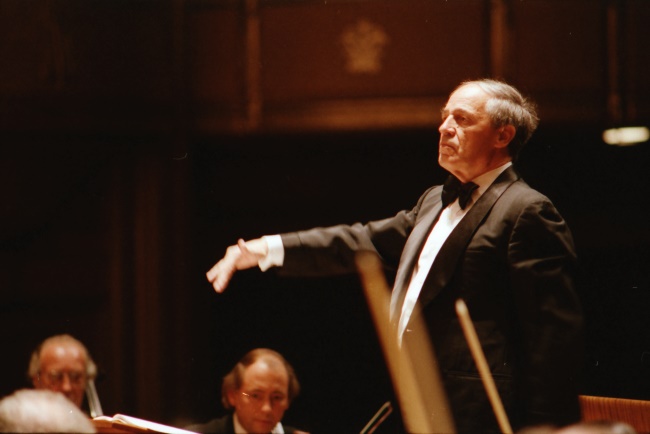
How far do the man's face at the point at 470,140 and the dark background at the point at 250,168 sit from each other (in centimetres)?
178

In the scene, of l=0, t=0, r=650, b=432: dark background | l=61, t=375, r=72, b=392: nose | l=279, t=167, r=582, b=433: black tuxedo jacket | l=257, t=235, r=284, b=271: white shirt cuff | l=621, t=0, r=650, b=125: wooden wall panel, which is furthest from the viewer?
l=0, t=0, r=650, b=432: dark background

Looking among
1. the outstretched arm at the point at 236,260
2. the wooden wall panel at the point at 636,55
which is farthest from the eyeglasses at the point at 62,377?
the wooden wall panel at the point at 636,55

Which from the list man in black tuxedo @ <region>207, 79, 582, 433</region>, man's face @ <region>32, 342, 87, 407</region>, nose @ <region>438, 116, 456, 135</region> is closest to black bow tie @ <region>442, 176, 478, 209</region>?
man in black tuxedo @ <region>207, 79, 582, 433</region>

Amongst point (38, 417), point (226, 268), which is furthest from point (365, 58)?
point (38, 417)

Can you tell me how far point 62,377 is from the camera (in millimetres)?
3480

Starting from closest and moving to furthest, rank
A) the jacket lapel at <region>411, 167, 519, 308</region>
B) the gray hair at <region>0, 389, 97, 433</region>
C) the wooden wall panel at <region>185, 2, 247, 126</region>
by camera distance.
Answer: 1. the gray hair at <region>0, 389, 97, 433</region>
2. the jacket lapel at <region>411, 167, 519, 308</region>
3. the wooden wall panel at <region>185, 2, 247, 126</region>

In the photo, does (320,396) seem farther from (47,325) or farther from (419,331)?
(419,331)

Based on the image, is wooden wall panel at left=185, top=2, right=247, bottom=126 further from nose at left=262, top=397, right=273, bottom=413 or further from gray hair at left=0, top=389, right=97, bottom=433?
gray hair at left=0, top=389, right=97, bottom=433

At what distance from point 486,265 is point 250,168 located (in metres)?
2.57

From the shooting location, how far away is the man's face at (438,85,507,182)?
8.15 ft

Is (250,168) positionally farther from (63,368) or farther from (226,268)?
(226,268)

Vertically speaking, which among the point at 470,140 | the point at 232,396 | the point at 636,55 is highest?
the point at 636,55

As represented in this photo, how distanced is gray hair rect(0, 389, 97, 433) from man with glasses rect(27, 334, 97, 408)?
195cm

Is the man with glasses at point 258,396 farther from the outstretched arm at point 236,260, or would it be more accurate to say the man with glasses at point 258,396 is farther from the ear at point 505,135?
the ear at point 505,135
